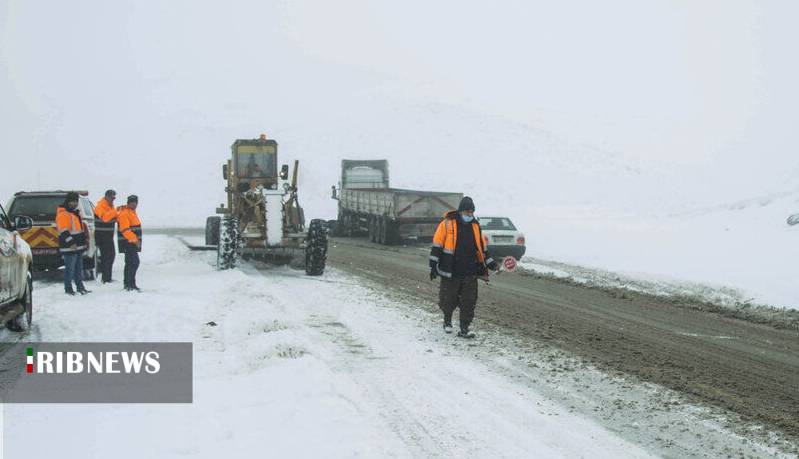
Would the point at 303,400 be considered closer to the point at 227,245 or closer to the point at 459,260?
the point at 459,260

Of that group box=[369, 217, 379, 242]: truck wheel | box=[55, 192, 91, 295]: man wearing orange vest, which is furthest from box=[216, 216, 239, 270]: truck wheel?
box=[369, 217, 379, 242]: truck wheel

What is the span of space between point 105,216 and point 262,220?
426 cm

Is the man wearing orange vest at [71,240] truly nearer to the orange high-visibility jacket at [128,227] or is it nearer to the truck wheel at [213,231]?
the orange high-visibility jacket at [128,227]

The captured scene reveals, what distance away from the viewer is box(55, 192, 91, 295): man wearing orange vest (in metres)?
13.2

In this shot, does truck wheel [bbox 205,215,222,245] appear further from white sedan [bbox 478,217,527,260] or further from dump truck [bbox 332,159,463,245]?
white sedan [bbox 478,217,527,260]

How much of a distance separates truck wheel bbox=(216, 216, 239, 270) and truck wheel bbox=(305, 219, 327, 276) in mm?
1542

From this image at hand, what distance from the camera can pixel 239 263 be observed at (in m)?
20.0

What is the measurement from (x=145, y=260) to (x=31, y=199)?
5010mm

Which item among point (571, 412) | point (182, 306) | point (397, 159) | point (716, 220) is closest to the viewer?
point (571, 412)

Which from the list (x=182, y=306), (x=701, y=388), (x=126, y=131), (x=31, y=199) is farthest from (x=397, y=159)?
(x=701, y=388)

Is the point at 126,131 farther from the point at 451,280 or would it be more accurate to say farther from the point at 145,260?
the point at 451,280

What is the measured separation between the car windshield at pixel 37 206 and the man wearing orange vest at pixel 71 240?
2849mm

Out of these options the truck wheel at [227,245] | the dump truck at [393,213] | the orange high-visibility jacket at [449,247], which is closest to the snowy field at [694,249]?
the dump truck at [393,213]

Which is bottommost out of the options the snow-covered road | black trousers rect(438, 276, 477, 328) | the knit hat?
the snow-covered road
